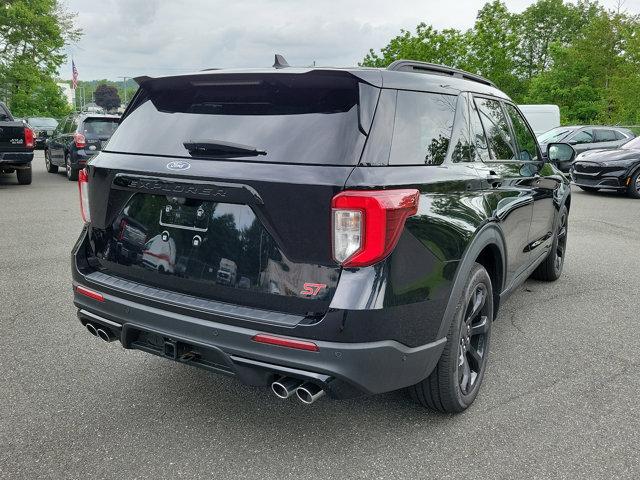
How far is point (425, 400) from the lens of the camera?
297 centimetres

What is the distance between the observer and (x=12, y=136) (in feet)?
41.7

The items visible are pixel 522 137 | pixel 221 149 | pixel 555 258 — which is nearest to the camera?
pixel 221 149

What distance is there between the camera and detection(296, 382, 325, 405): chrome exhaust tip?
2.38 m

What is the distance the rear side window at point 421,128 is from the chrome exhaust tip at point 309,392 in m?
1.00

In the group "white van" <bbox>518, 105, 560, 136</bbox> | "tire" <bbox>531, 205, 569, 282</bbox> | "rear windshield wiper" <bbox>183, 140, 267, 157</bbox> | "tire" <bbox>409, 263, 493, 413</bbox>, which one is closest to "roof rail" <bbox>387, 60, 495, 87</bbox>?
"rear windshield wiper" <bbox>183, 140, 267, 157</bbox>

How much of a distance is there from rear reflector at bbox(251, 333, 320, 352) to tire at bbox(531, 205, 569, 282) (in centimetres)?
380

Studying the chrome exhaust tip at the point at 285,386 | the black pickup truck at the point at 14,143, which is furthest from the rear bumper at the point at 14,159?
the chrome exhaust tip at the point at 285,386

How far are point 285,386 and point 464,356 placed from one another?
1149mm

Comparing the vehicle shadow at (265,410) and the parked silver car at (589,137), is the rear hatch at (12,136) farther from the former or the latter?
the parked silver car at (589,137)

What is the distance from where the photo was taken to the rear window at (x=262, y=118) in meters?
2.40

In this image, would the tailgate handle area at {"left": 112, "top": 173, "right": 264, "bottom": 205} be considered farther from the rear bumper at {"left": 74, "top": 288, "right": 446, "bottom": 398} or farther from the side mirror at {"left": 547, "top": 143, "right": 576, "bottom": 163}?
the side mirror at {"left": 547, "top": 143, "right": 576, "bottom": 163}

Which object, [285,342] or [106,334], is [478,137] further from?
[106,334]

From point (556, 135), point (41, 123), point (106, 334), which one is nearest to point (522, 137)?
point (106, 334)

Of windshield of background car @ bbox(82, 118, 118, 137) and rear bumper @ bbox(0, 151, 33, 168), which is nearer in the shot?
rear bumper @ bbox(0, 151, 33, 168)
